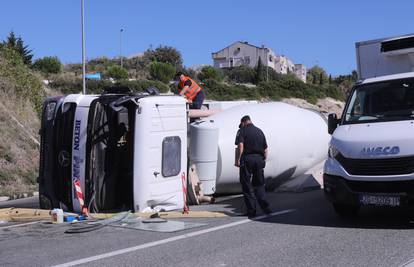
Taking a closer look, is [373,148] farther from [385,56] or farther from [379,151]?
[385,56]

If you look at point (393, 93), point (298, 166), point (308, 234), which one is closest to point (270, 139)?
point (298, 166)

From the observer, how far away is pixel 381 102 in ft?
29.7

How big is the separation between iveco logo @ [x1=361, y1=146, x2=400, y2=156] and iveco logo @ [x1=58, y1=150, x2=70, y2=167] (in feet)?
16.3

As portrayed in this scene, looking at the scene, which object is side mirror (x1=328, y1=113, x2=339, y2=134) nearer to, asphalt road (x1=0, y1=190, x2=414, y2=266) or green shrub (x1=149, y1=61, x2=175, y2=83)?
asphalt road (x1=0, y1=190, x2=414, y2=266)

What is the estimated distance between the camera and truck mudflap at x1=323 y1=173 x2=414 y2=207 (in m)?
7.66

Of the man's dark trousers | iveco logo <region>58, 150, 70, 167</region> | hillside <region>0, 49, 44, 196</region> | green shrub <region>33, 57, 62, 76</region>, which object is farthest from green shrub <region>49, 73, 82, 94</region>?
the man's dark trousers

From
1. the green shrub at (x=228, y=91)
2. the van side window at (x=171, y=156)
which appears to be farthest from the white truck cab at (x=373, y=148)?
the green shrub at (x=228, y=91)

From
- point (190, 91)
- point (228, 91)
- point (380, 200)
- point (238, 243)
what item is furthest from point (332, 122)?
point (228, 91)

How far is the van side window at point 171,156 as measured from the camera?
394 inches

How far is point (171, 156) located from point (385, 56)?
14.4 ft

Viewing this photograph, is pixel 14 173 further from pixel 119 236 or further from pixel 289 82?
pixel 289 82

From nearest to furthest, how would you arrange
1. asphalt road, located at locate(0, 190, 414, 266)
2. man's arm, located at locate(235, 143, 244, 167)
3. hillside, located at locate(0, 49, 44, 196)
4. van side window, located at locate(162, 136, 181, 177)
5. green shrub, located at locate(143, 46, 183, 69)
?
1. asphalt road, located at locate(0, 190, 414, 266)
2. man's arm, located at locate(235, 143, 244, 167)
3. van side window, located at locate(162, 136, 181, 177)
4. hillside, located at locate(0, 49, 44, 196)
5. green shrub, located at locate(143, 46, 183, 69)

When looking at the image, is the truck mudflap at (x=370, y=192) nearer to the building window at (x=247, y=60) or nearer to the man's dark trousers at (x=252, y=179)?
the man's dark trousers at (x=252, y=179)

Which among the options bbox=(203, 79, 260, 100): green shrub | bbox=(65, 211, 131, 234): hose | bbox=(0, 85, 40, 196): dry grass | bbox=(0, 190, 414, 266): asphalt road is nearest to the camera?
bbox=(0, 190, 414, 266): asphalt road
